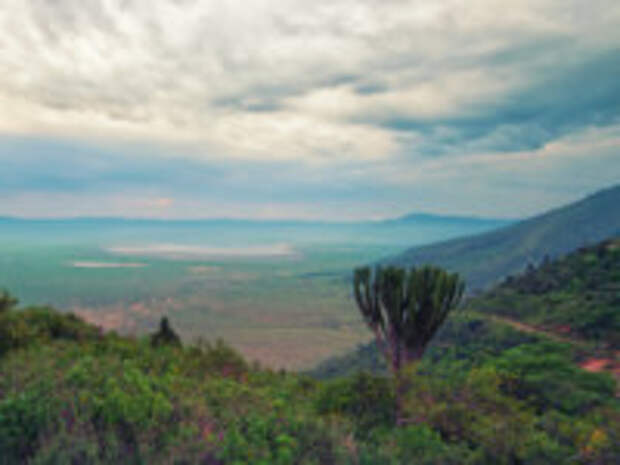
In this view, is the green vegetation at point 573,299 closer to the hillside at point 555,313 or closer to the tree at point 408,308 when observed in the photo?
the hillside at point 555,313

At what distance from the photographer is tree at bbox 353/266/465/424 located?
1559 cm

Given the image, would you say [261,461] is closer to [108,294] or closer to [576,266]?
[576,266]

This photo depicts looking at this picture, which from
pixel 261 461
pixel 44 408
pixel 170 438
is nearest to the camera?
pixel 261 461

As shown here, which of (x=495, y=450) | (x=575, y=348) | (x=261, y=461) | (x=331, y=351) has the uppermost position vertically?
(x=261, y=461)

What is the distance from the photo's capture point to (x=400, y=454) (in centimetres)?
659

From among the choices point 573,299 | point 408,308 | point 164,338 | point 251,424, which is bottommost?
point 573,299

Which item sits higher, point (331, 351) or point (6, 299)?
point (6, 299)

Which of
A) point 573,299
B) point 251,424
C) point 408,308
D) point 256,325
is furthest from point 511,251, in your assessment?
point 251,424

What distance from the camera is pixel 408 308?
15.8 metres

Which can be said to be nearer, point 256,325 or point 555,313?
point 555,313

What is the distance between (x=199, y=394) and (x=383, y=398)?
445cm

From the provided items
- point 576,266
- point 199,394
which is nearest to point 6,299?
point 199,394

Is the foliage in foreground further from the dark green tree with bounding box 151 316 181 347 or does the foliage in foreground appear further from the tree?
the dark green tree with bounding box 151 316 181 347

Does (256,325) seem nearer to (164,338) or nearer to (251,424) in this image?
(164,338)
